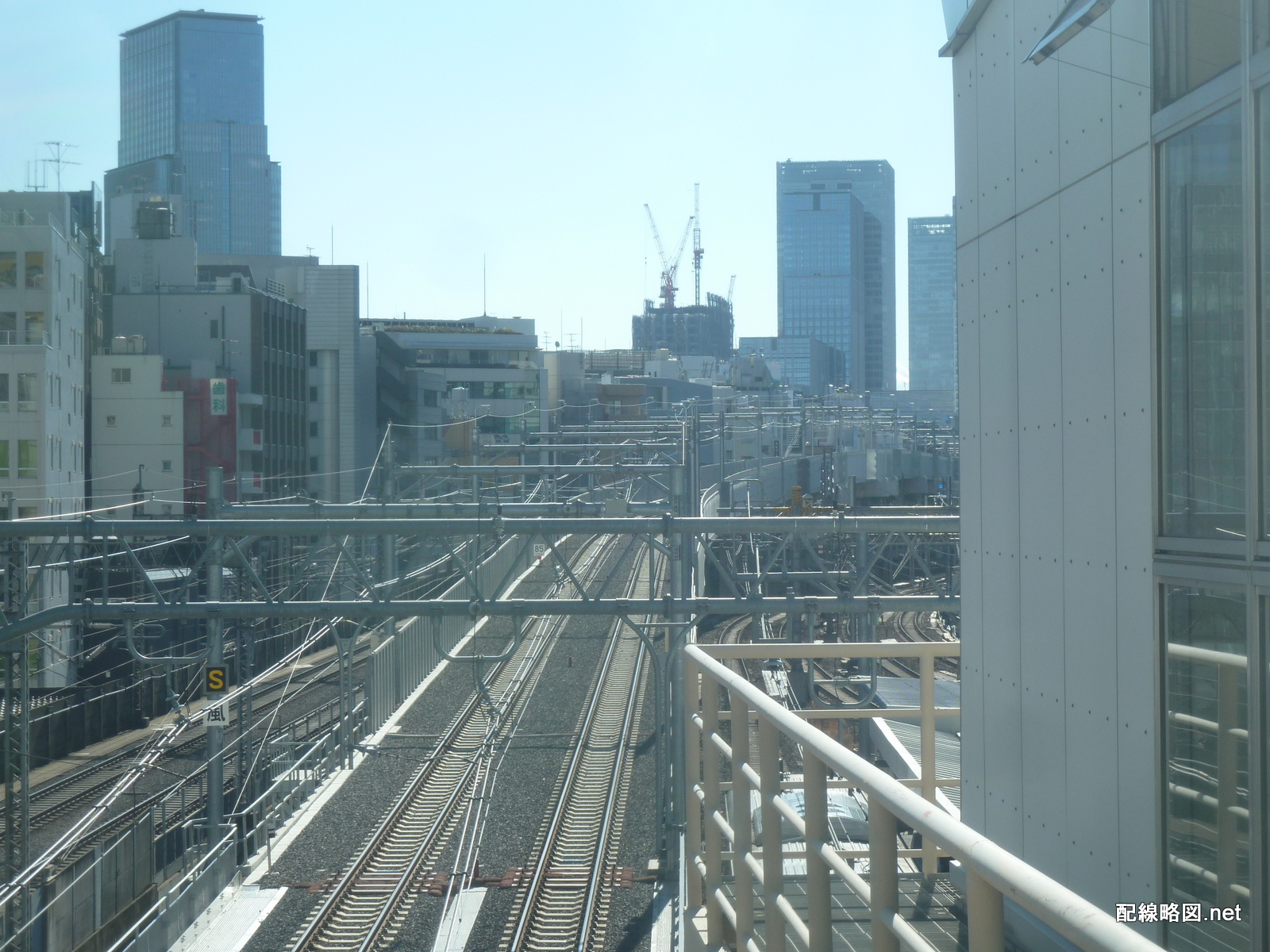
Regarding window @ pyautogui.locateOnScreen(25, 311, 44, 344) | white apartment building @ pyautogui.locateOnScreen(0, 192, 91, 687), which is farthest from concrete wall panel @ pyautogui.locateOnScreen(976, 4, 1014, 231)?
window @ pyautogui.locateOnScreen(25, 311, 44, 344)

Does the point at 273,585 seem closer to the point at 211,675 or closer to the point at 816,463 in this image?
the point at 211,675

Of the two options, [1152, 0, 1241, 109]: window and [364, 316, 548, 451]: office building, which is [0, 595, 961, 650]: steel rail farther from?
[364, 316, 548, 451]: office building

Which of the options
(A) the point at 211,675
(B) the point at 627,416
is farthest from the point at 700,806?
(B) the point at 627,416

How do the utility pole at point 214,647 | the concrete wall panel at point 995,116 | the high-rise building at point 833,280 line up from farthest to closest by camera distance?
the high-rise building at point 833,280 → the utility pole at point 214,647 → the concrete wall panel at point 995,116

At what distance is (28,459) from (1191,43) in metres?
24.5

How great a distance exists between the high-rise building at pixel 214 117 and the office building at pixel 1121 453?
16018 cm

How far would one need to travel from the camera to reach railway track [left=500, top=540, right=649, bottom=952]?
10.4 meters

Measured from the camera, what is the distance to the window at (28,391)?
23.0 metres

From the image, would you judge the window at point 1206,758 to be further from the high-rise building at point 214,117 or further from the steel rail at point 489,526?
the high-rise building at point 214,117

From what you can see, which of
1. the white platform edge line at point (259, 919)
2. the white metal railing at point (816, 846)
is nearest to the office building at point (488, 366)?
the white platform edge line at point (259, 919)

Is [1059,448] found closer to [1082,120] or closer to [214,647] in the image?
[1082,120]

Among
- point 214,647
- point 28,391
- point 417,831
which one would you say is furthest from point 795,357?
point 214,647

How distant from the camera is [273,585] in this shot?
24078mm

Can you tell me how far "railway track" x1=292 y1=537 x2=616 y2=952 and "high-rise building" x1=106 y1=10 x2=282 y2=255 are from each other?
5720 inches
